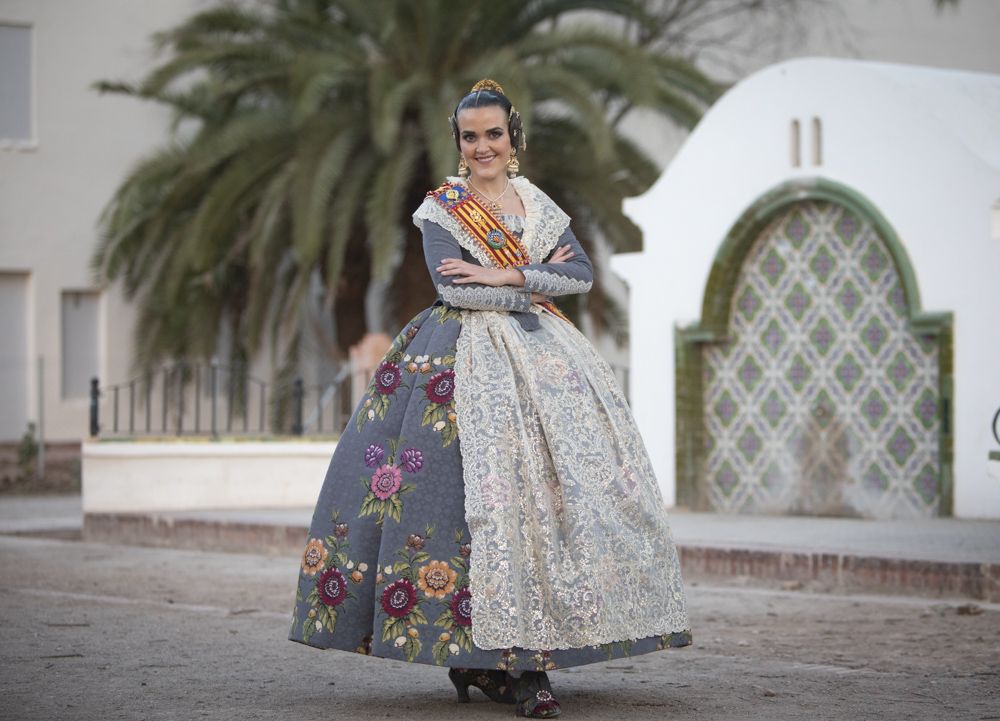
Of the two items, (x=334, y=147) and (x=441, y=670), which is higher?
(x=334, y=147)

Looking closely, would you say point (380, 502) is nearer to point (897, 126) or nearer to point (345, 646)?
point (345, 646)

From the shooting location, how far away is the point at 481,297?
17.8 ft

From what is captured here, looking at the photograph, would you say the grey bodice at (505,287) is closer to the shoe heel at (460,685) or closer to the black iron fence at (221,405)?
the shoe heel at (460,685)

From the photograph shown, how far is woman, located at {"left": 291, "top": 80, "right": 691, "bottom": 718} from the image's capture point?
16.9 ft

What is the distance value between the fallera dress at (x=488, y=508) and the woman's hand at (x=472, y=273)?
0.02 meters

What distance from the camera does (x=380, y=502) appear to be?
17.4 feet

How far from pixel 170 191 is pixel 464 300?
41.6ft

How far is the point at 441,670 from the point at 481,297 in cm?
169

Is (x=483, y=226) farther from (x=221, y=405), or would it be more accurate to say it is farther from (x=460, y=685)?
(x=221, y=405)

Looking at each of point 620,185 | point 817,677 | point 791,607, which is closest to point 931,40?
point 620,185

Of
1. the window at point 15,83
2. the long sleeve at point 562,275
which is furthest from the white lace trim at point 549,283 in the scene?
the window at point 15,83

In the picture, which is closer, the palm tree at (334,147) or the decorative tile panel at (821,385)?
the decorative tile panel at (821,385)

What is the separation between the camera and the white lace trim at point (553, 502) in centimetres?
513

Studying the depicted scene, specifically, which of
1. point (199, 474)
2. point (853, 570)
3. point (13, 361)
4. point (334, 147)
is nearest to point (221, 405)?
point (13, 361)
